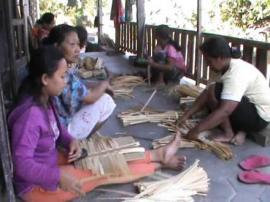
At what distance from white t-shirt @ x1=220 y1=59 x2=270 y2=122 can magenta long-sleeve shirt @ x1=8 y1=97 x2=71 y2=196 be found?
5.55 feet

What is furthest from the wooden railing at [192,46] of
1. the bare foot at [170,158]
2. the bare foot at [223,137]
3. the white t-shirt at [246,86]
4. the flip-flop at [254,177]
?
the bare foot at [170,158]

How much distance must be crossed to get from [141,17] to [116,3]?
2347 millimetres

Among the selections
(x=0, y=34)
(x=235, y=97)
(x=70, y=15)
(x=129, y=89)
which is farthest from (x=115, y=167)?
(x=70, y=15)

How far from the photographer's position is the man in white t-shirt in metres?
3.41

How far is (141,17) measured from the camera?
857cm

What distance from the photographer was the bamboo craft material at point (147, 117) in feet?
14.0

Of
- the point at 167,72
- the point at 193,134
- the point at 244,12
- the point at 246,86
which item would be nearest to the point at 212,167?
the point at 193,134

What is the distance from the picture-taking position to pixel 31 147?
210 centimetres

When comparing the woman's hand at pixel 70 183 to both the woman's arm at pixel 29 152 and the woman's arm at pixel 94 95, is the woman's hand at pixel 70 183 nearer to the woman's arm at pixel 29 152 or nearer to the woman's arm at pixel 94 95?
the woman's arm at pixel 29 152

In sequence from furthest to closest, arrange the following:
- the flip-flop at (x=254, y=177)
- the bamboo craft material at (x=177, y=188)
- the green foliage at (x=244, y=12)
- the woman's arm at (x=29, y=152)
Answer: the green foliage at (x=244, y=12), the flip-flop at (x=254, y=177), the bamboo craft material at (x=177, y=188), the woman's arm at (x=29, y=152)

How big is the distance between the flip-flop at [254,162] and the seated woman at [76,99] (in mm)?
1146

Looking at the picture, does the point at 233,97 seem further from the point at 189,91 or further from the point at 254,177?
the point at 189,91

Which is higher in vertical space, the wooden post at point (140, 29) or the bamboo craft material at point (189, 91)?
the wooden post at point (140, 29)

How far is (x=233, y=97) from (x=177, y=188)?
1.13 m
